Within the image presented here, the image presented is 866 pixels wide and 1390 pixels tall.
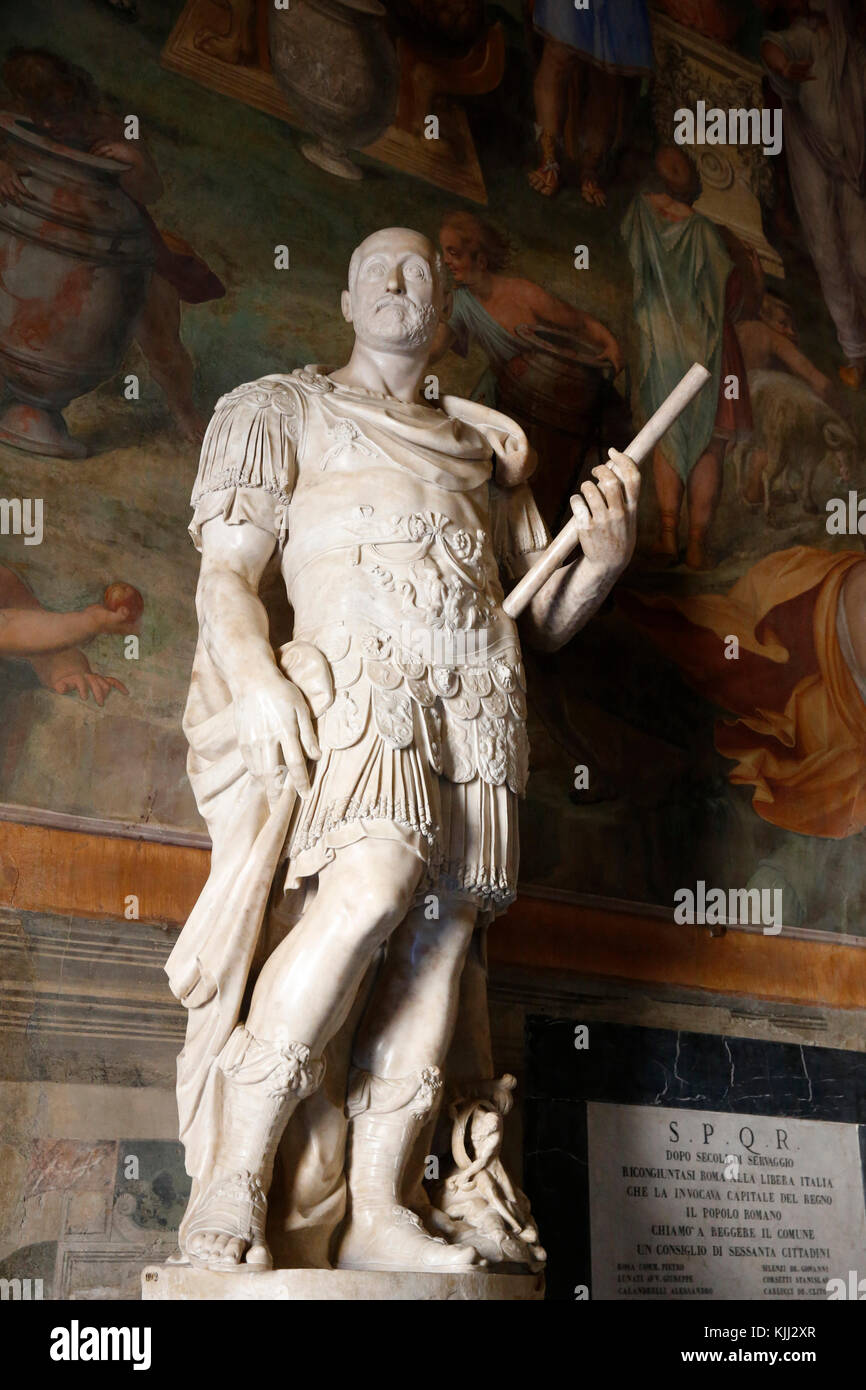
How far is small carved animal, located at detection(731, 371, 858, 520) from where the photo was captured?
24.5ft

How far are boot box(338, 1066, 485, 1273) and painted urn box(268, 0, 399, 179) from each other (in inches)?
170

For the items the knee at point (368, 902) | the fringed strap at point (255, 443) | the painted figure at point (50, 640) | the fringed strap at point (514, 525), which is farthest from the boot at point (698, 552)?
the knee at point (368, 902)

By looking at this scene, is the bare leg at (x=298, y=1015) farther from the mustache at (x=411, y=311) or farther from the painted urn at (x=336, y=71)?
the painted urn at (x=336, y=71)

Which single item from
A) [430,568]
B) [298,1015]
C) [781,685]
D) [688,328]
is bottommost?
[298,1015]

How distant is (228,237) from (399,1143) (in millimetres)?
3928

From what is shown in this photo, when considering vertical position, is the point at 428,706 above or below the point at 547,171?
below

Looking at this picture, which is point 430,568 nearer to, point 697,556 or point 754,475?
point 697,556

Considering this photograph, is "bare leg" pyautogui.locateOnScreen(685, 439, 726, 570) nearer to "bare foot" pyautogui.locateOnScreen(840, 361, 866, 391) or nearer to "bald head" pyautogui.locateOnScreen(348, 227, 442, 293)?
"bare foot" pyautogui.locateOnScreen(840, 361, 866, 391)

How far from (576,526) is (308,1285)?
7.32 feet

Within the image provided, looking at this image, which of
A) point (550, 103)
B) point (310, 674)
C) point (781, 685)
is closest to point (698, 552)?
point (781, 685)

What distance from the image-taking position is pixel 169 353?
594cm

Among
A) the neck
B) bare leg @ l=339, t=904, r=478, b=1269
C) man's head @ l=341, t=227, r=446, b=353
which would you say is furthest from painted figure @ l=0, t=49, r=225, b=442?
bare leg @ l=339, t=904, r=478, b=1269

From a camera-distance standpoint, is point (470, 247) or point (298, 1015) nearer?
point (298, 1015)

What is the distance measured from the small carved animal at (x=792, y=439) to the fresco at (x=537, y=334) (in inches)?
0.7
